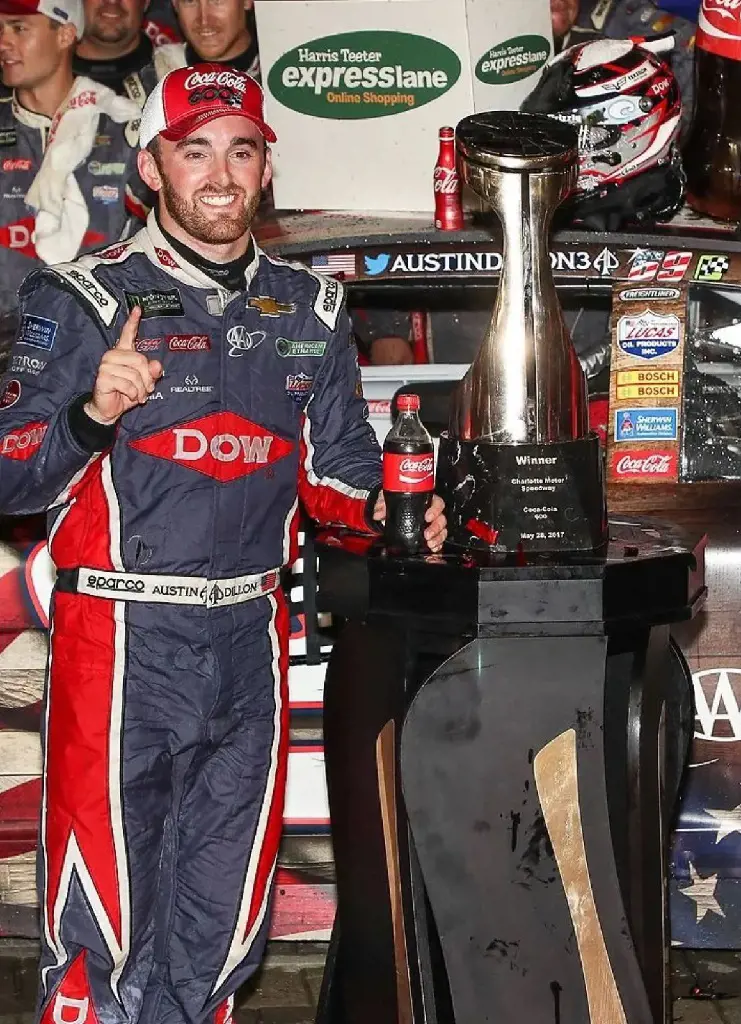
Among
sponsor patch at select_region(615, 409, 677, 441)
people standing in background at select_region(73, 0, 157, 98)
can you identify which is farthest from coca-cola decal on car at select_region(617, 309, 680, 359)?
people standing in background at select_region(73, 0, 157, 98)

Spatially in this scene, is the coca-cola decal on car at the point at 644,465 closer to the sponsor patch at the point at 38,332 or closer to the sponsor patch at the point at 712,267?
the sponsor patch at the point at 712,267

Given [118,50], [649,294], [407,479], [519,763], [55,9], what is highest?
[55,9]

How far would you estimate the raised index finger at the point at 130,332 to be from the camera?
10.4ft

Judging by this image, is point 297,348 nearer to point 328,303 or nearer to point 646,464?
point 328,303

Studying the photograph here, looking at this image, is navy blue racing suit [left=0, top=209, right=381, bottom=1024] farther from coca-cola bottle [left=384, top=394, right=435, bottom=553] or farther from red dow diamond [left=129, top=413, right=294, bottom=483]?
coca-cola bottle [left=384, top=394, right=435, bottom=553]

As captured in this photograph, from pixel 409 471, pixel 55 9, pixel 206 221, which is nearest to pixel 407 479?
pixel 409 471

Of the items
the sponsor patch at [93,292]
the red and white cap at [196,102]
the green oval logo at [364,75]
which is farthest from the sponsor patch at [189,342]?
the green oval logo at [364,75]

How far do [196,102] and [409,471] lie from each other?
2.95ft

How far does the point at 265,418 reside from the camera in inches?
139

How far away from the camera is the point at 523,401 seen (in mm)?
3352

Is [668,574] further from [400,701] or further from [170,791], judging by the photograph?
[170,791]

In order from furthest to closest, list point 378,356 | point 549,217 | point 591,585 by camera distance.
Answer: point 378,356 → point 549,217 → point 591,585

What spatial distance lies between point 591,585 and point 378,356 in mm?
2350

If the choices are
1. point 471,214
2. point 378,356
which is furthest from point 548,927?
point 378,356
